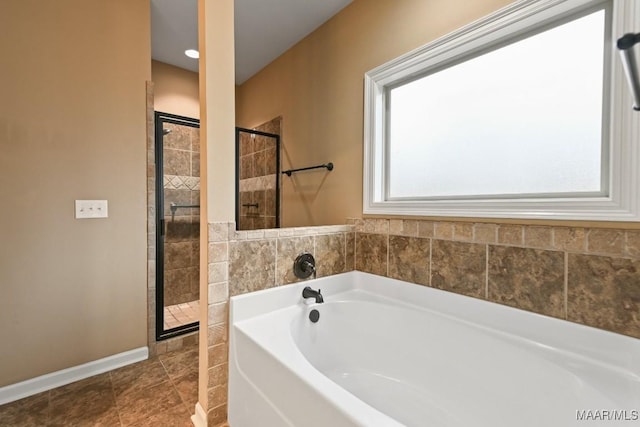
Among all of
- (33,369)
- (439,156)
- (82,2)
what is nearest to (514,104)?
(439,156)

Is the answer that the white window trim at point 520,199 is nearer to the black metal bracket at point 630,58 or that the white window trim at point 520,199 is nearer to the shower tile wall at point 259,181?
the black metal bracket at point 630,58

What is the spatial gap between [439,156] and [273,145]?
1791 mm

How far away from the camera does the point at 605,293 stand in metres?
1.05

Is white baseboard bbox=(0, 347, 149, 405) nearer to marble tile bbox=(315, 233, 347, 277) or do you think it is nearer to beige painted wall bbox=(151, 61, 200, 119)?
marble tile bbox=(315, 233, 347, 277)

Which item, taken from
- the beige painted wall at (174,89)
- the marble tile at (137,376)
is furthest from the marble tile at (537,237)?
the beige painted wall at (174,89)

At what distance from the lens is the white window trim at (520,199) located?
3.33 ft

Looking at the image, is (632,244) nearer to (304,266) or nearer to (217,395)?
(304,266)

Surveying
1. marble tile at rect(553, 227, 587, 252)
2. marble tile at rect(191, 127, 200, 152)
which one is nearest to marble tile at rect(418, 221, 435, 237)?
marble tile at rect(553, 227, 587, 252)

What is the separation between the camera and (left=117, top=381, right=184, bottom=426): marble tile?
1.48 meters

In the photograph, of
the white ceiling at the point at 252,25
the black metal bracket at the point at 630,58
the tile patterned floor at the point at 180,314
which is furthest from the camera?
the tile patterned floor at the point at 180,314

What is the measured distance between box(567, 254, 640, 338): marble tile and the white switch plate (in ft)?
8.91

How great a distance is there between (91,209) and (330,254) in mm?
1690

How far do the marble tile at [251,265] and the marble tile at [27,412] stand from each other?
A: 127cm

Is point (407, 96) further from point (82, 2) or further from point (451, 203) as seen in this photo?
point (82, 2)
